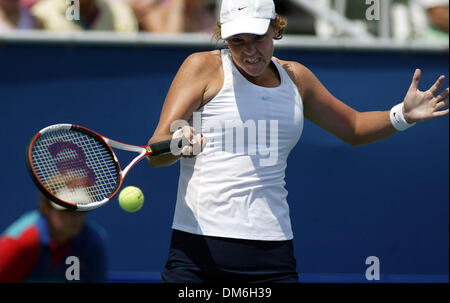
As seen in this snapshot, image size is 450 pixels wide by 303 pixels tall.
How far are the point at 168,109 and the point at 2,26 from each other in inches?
87.0

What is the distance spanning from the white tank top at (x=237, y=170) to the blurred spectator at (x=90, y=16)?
77.9 inches

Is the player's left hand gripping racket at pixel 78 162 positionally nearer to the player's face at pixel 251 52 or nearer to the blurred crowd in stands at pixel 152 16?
the player's face at pixel 251 52

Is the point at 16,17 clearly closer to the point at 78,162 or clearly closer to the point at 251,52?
the point at 78,162

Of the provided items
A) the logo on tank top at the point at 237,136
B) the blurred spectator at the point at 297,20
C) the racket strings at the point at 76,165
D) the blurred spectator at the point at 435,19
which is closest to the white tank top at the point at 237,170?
the logo on tank top at the point at 237,136

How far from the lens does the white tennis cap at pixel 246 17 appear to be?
2.94 m

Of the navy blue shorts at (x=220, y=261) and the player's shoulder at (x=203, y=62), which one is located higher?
the player's shoulder at (x=203, y=62)

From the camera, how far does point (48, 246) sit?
296cm

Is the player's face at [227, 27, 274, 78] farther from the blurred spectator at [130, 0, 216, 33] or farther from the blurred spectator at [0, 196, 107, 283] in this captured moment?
the blurred spectator at [130, 0, 216, 33]

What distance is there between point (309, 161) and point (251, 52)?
1887 mm

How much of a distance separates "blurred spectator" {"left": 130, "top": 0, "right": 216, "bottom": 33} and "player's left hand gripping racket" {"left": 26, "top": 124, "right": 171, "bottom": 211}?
1827 mm

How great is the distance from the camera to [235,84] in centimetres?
300

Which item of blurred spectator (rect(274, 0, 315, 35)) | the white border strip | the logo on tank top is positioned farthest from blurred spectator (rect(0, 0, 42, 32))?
the logo on tank top

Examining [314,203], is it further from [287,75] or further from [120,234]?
[287,75]
